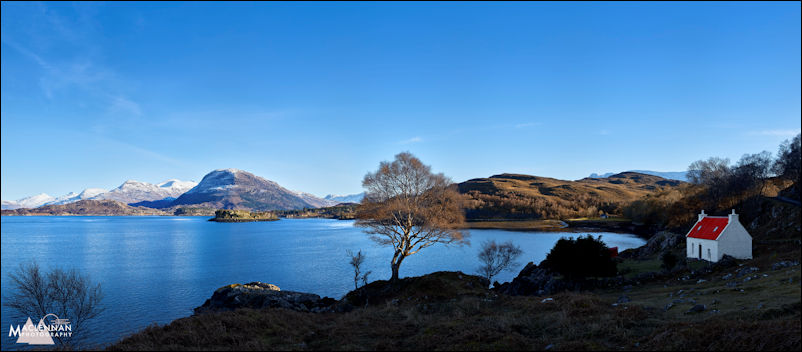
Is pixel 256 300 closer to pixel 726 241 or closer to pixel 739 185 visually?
pixel 726 241

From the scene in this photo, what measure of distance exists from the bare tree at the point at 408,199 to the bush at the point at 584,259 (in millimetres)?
8616

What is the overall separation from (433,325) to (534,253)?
61914mm

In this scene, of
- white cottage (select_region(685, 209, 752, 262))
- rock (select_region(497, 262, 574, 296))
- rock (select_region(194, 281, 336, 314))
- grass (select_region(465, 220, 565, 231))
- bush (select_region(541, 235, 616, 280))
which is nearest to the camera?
rock (select_region(194, 281, 336, 314))

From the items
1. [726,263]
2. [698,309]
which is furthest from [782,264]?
[698,309]

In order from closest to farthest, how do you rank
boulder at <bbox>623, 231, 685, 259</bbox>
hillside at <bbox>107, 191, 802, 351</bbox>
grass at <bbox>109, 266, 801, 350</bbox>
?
grass at <bbox>109, 266, 801, 350</bbox>, hillside at <bbox>107, 191, 802, 351</bbox>, boulder at <bbox>623, 231, 685, 259</bbox>

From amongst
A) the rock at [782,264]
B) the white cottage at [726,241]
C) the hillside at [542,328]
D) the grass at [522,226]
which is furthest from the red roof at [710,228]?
the grass at [522,226]

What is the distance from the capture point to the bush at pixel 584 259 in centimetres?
3095

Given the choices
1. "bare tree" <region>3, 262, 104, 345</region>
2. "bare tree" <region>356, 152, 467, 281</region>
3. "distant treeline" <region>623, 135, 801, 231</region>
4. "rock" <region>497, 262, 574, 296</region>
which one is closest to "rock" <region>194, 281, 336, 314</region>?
"bare tree" <region>356, 152, 467, 281</region>

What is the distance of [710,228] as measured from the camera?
127 ft

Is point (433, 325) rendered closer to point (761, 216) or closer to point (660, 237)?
point (660, 237)

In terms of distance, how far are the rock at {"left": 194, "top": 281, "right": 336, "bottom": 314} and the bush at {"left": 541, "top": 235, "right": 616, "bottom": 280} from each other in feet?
63.5

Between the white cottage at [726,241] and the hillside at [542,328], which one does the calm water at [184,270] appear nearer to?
the hillside at [542,328]

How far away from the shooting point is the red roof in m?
37.0

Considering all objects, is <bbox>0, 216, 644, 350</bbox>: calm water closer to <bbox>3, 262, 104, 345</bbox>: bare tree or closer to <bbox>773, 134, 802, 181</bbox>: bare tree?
<bbox>3, 262, 104, 345</bbox>: bare tree
